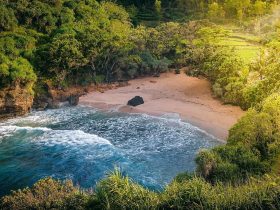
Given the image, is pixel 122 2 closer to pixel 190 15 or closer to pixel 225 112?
pixel 190 15

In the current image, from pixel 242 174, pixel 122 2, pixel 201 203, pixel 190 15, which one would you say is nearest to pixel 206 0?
pixel 190 15

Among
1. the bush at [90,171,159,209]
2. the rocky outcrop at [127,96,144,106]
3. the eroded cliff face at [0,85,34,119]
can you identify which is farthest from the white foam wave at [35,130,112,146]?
the bush at [90,171,159,209]

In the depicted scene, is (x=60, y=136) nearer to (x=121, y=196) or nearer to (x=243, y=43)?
(x=121, y=196)

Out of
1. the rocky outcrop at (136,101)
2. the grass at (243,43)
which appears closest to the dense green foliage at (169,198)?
the rocky outcrop at (136,101)

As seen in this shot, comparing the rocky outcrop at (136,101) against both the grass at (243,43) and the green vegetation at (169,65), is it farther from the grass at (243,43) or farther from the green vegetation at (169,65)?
the grass at (243,43)

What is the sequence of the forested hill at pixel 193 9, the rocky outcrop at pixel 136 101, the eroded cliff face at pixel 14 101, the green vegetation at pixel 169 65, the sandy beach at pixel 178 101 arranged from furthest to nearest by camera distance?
the forested hill at pixel 193 9 → the rocky outcrop at pixel 136 101 → the eroded cliff face at pixel 14 101 → the sandy beach at pixel 178 101 → the green vegetation at pixel 169 65

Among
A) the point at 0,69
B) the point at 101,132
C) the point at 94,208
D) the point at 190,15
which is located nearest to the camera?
the point at 94,208

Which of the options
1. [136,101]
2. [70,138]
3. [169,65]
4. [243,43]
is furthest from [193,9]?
[70,138]
